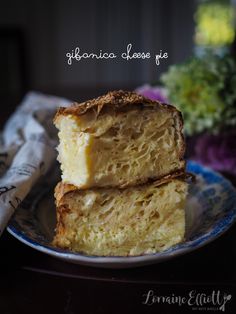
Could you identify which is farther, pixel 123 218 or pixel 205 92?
pixel 205 92

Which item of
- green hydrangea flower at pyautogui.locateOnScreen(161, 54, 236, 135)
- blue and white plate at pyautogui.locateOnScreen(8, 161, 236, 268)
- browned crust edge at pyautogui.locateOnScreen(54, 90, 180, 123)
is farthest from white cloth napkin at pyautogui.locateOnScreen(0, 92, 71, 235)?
green hydrangea flower at pyautogui.locateOnScreen(161, 54, 236, 135)

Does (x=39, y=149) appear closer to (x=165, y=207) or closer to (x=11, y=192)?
A: (x=11, y=192)

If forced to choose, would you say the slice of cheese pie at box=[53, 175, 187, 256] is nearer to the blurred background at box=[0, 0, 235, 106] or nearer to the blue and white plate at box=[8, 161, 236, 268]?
the blue and white plate at box=[8, 161, 236, 268]

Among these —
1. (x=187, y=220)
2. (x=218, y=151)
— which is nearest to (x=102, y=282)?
(x=187, y=220)

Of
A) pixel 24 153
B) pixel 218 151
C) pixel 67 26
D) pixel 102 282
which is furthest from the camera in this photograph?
pixel 67 26

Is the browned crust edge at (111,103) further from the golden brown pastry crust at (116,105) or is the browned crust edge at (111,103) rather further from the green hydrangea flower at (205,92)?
the green hydrangea flower at (205,92)

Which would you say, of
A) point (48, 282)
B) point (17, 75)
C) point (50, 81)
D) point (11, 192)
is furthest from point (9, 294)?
point (17, 75)

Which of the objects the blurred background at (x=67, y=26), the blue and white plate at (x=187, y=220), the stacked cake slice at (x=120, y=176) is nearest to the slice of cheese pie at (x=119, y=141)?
the stacked cake slice at (x=120, y=176)

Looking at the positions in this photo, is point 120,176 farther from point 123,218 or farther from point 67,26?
point 67,26
